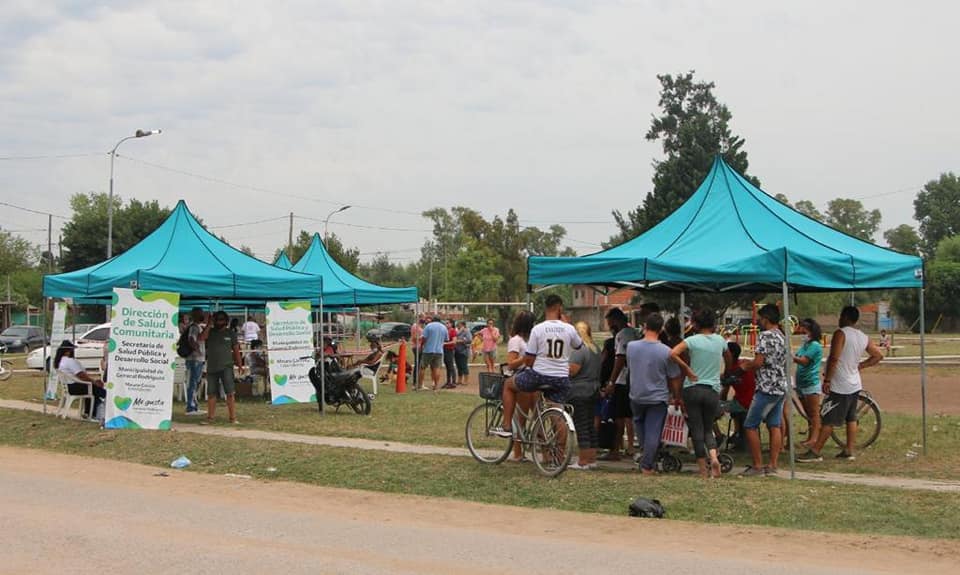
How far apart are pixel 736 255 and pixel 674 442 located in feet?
8.15

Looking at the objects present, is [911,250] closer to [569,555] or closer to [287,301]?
[287,301]

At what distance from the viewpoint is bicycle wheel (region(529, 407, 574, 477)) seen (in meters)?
10.2

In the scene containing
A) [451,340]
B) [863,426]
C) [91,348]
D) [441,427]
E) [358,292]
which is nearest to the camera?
[863,426]

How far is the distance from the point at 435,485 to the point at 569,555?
3.31 m

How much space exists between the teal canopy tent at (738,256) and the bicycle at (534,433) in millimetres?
1643

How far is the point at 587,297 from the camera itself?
365 ft

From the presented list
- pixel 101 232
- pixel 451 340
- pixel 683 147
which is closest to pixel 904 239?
pixel 683 147

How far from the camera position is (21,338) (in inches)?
2003

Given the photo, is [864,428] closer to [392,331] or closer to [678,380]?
[678,380]

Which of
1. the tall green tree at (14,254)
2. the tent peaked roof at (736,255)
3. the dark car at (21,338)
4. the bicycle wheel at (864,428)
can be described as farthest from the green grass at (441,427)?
the tall green tree at (14,254)

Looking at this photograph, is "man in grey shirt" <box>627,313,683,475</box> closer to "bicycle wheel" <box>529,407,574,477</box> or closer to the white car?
"bicycle wheel" <box>529,407,574,477</box>

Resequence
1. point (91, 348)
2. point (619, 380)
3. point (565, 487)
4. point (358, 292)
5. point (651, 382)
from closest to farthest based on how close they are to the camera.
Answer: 1. point (565, 487)
2. point (651, 382)
3. point (619, 380)
4. point (358, 292)
5. point (91, 348)

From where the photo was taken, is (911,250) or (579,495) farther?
(911,250)

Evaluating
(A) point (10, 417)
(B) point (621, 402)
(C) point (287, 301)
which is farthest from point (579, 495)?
(A) point (10, 417)
